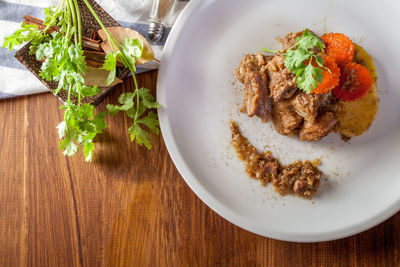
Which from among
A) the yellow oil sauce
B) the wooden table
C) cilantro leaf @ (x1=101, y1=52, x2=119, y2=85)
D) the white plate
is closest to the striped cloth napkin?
the wooden table

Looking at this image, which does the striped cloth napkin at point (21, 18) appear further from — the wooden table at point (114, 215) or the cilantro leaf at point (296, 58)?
the cilantro leaf at point (296, 58)

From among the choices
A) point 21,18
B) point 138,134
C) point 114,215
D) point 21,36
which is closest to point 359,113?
point 138,134

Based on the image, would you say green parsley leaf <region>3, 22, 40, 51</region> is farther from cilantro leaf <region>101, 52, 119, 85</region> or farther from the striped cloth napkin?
cilantro leaf <region>101, 52, 119, 85</region>

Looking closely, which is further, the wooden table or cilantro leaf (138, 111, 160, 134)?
the wooden table

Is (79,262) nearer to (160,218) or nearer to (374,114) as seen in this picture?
(160,218)

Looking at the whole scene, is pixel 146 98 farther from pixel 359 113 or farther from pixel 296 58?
pixel 359 113

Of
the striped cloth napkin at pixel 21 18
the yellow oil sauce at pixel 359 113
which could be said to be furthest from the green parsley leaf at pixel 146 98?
the yellow oil sauce at pixel 359 113

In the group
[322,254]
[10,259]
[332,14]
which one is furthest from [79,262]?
[332,14]
